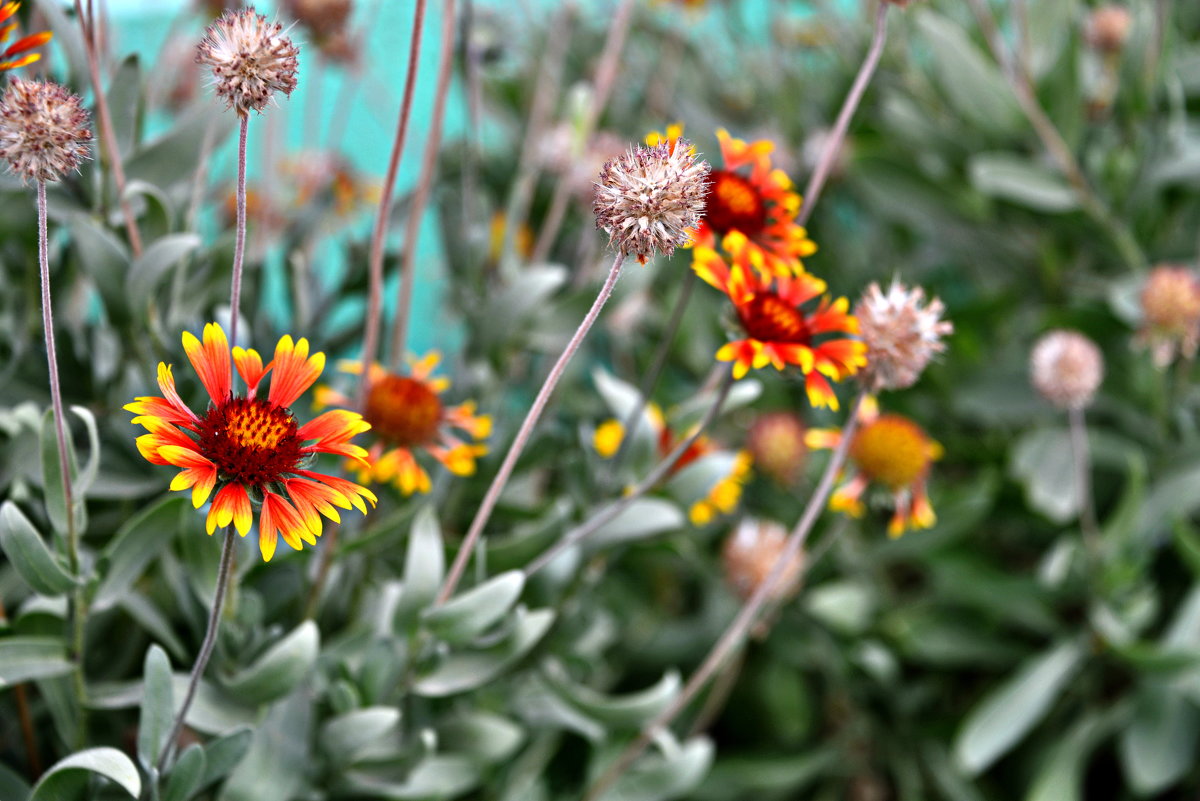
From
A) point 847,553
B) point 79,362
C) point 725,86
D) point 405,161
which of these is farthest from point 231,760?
point 725,86

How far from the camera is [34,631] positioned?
20.8 inches

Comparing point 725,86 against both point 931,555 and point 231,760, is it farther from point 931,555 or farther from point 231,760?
point 231,760

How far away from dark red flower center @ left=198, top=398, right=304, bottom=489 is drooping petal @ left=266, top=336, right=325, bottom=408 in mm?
20

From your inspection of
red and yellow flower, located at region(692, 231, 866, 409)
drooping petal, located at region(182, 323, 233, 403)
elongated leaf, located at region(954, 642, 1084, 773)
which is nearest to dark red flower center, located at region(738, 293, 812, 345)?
red and yellow flower, located at region(692, 231, 866, 409)

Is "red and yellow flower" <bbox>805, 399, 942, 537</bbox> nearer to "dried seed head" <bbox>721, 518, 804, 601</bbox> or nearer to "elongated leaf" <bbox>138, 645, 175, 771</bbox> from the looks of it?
"dried seed head" <bbox>721, 518, 804, 601</bbox>

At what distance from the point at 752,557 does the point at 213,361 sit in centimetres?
56

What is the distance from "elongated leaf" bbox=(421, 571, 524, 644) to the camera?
1.74 ft

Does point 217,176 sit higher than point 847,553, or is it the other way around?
point 217,176

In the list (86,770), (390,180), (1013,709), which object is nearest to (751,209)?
(390,180)

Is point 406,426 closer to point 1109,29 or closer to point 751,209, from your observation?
point 751,209

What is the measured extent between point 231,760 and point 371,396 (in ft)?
0.64

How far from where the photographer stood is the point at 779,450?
0.86m

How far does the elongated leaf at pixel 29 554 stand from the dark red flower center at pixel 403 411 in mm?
169

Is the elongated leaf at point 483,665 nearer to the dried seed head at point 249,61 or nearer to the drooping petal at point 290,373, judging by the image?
the drooping petal at point 290,373
